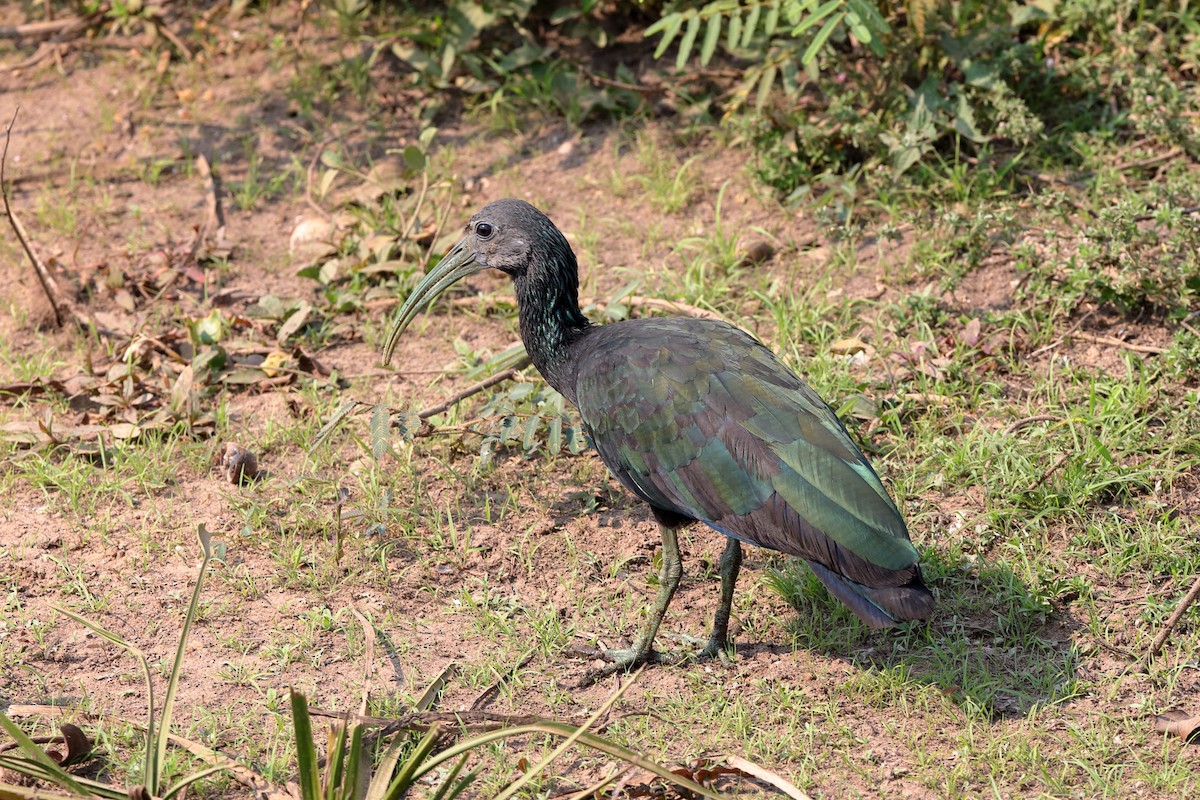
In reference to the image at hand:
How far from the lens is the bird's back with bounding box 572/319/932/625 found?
3.72 metres

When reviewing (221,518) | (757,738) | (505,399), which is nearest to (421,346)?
(505,399)

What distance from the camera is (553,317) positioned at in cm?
454

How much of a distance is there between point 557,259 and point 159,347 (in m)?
2.13

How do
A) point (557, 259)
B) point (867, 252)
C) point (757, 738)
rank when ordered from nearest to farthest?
point (757, 738)
point (557, 259)
point (867, 252)

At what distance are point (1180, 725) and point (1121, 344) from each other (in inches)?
79.4

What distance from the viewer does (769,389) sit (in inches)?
161

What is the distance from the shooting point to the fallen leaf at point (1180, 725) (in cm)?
369

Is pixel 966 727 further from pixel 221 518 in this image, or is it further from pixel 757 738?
pixel 221 518

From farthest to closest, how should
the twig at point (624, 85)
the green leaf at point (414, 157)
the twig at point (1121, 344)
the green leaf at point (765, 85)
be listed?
the twig at point (624, 85)
the green leaf at point (765, 85)
the green leaf at point (414, 157)
the twig at point (1121, 344)

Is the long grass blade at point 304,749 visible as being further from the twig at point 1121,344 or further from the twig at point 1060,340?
the twig at point 1121,344

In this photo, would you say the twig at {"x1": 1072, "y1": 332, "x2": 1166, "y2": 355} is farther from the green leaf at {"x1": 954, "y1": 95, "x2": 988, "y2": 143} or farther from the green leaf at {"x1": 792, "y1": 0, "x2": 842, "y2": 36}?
the green leaf at {"x1": 792, "y1": 0, "x2": 842, "y2": 36}

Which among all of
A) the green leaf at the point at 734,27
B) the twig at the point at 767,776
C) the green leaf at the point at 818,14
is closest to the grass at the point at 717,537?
the twig at the point at 767,776

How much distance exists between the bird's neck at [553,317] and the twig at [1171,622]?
207cm

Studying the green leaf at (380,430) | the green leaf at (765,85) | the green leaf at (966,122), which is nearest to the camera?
the green leaf at (380,430)
